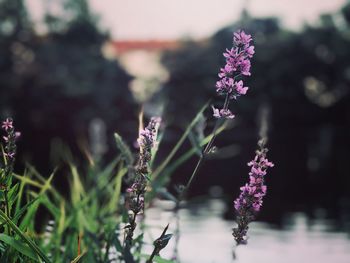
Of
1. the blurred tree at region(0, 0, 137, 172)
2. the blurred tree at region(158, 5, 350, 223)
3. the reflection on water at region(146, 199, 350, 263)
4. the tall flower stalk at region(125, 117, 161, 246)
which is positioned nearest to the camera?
the tall flower stalk at region(125, 117, 161, 246)

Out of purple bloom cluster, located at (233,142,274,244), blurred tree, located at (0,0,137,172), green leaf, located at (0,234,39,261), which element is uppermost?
blurred tree, located at (0,0,137,172)

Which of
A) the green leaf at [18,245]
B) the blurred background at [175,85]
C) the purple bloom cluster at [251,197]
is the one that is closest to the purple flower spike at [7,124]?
the green leaf at [18,245]

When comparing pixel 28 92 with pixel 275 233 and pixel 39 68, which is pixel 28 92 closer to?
pixel 39 68

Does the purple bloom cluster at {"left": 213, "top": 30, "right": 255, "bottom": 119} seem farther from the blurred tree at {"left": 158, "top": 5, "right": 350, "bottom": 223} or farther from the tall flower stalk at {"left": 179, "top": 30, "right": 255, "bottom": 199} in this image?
the blurred tree at {"left": 158, "top": 5, "right": 350, "bottom": 223}

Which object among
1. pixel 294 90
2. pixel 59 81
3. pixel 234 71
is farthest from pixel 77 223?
pixel 294 90

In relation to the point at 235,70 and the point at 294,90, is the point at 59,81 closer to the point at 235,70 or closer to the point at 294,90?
the point at 294,90

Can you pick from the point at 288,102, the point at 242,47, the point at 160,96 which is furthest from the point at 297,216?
the point at 160,96

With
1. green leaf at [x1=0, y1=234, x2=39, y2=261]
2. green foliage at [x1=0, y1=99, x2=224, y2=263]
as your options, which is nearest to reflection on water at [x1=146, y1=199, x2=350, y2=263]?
green foliage at [x1=0, y1=99, x2=224, y2=263]

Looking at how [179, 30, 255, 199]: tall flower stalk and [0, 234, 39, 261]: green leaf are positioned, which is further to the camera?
[0, 234, 39, 261]: green leaf
